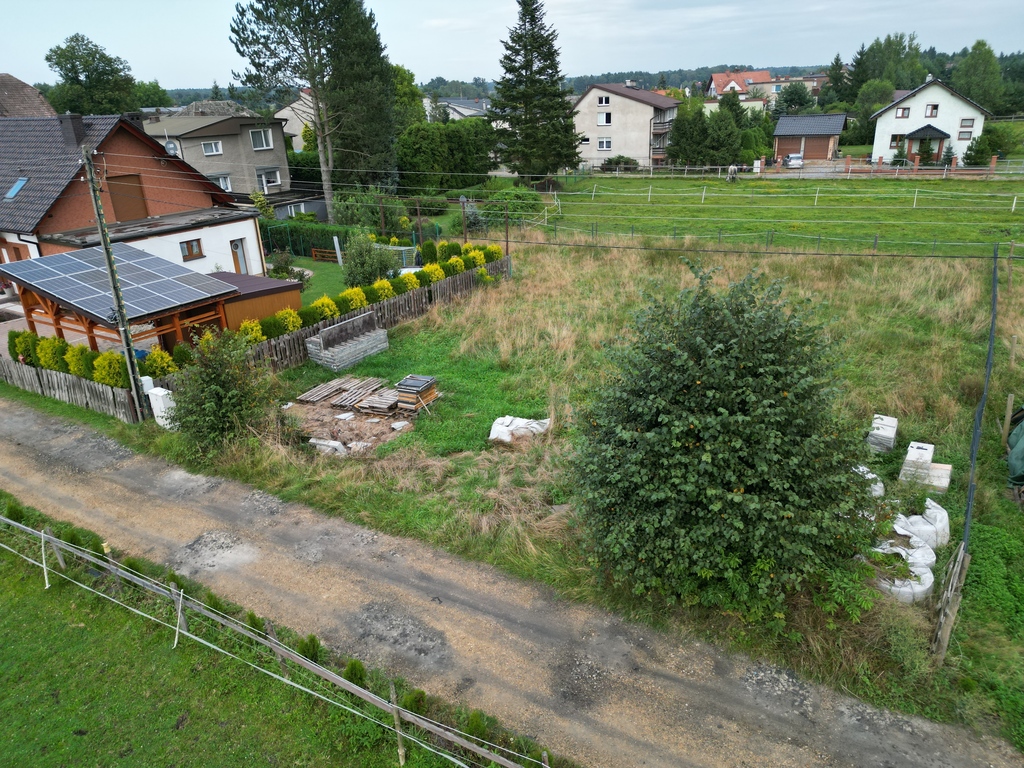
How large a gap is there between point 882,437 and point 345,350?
14445mm

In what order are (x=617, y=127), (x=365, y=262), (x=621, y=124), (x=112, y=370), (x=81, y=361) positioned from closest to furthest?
1. (x=112, y=370)
2. (x=81, y=361)
3. (x=365, y=262)
4. (x=621, y=124)
5. (x=617, y=127)

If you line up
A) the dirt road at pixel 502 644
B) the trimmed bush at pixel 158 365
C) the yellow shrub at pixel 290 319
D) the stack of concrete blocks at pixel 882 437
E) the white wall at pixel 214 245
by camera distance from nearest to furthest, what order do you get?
the dirt road at pixel 502 644
the stack of concrete blocks at pixel 882 437
the trimmed bush at pixel 158 365
the yellow shrub at pixel 290 319
the white wall at pixel 214 245

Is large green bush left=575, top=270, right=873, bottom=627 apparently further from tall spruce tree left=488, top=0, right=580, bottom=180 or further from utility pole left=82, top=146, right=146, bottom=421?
tall spruce tree left=488, top=0, right=580, bottom=180

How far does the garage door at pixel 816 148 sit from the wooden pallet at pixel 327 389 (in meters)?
51.7

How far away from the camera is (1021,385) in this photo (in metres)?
16.2

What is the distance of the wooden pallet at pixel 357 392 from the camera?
17.7 m

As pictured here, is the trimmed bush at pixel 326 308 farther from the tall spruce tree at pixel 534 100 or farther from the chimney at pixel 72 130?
the tall spruce tree at pixel 534 100

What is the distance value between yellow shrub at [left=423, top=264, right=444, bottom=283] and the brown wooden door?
484 inches

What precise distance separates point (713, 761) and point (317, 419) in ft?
40.1

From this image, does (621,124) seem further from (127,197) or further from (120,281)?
(120,281)

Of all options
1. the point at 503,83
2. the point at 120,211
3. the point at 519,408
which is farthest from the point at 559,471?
the point at 503,83

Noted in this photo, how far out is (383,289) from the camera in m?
23.5

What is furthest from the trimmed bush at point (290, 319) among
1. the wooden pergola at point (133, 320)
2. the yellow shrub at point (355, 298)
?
the yellow shrub at point (355, 298)

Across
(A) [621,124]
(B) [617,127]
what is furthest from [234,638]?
(B) [617,127]
